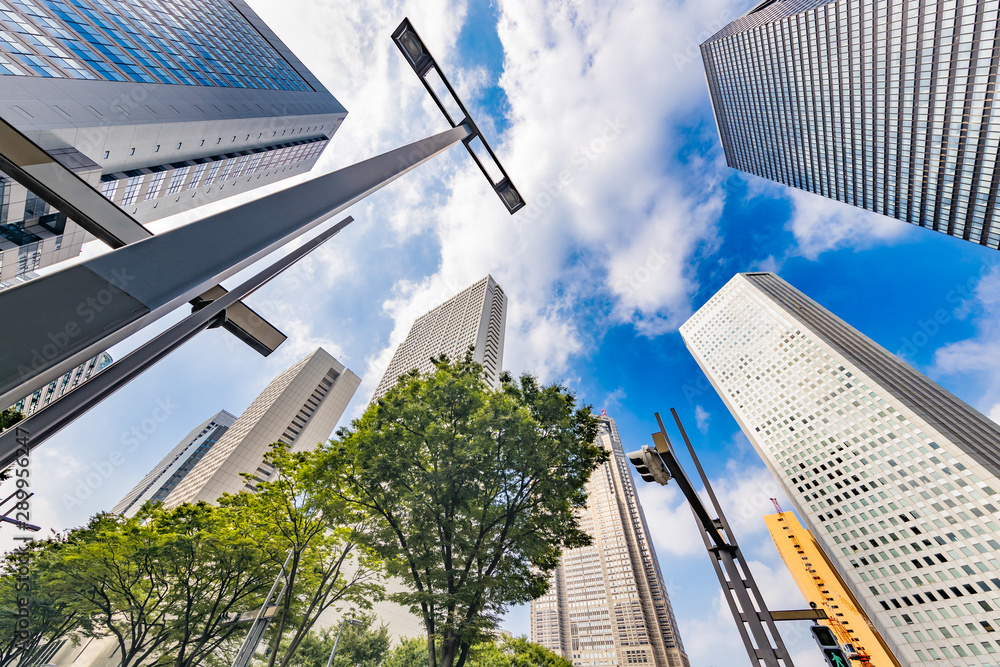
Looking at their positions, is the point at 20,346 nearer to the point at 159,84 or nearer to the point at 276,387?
the point at 159,84

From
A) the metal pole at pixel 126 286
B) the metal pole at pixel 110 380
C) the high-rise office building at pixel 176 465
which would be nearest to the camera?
the metal pole at pixel 126 286

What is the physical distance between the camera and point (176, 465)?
100 m

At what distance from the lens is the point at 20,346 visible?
4.12 feet

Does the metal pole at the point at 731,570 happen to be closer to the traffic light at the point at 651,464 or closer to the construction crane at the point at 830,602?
the traffic light at the point at 651,464

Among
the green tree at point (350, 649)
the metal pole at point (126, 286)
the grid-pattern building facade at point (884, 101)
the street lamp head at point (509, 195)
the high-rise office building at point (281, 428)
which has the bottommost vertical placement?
the metal pole at point (126, 286)

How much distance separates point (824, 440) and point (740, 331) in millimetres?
31352

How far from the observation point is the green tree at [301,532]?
41.2 ft

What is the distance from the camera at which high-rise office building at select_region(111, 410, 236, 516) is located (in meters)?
93.9

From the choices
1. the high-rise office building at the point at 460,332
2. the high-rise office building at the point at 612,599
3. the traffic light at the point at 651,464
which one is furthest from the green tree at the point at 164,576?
the high-rise office building at the point at 612,599

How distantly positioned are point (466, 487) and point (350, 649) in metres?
24.2

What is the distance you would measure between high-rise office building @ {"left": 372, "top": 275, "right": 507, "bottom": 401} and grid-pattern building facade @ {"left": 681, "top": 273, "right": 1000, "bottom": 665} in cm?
6189

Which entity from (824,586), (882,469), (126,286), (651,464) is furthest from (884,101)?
(824,586)

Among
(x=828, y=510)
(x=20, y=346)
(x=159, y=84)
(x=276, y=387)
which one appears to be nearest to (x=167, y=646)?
(x=20, y=346)

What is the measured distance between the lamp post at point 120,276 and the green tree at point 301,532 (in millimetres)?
11707
